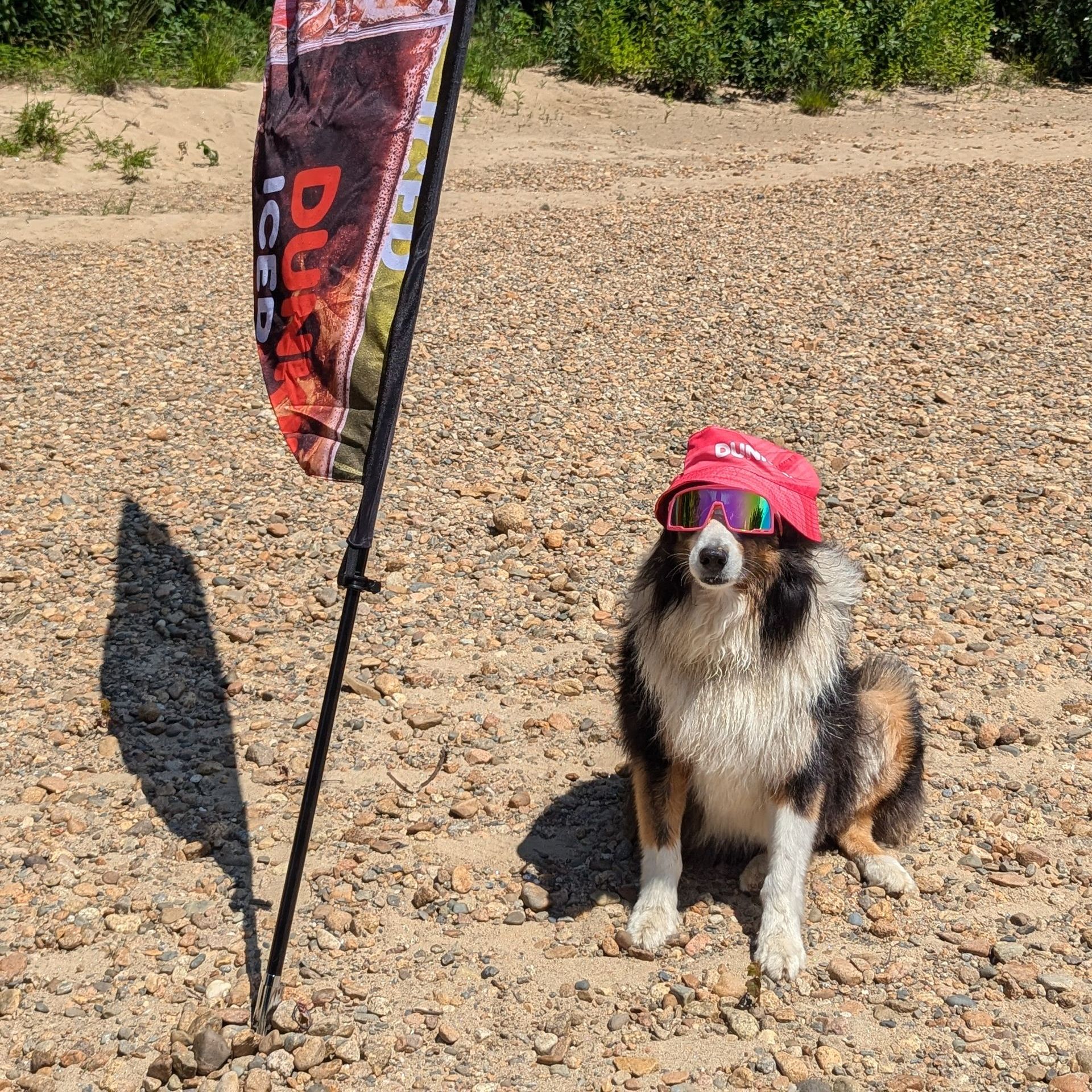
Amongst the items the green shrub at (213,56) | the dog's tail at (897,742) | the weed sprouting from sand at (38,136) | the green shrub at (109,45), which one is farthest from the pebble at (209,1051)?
the green shrub at (213,56)

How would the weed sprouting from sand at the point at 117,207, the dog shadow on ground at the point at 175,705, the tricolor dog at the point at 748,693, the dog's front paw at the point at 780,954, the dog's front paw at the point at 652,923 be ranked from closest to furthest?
1. the tricolor dog at the point at 748,693
2. the dog's front paw at the point at 780,954
3. the dog's front paw at the point at 652,923
4. the dog shadow on ground at the point at 175,705
5. the weed sprouting from sand at the point at 117,207

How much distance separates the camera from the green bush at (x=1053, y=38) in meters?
15.3

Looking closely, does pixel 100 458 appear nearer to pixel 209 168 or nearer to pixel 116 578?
pixel 116 578

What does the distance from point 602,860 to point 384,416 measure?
1.81 metres

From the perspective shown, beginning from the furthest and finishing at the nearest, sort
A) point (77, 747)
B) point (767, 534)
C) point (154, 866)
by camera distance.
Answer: point (77, 747) < point (154, 866) < point (767, 534)

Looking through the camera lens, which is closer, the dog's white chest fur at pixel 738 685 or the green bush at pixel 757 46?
the dog's white chest fur at pixel 738 685

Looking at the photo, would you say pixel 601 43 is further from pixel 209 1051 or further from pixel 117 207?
pixel 209 1051

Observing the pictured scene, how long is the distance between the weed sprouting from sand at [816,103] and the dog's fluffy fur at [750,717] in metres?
10.9

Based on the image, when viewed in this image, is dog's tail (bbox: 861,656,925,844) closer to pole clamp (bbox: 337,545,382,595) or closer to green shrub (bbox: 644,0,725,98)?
pole clamp (bbox: 337,545,382,595)

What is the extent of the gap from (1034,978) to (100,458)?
4.95m

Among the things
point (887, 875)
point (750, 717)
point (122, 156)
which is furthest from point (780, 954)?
point (122, 156)

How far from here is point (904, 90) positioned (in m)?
14.6

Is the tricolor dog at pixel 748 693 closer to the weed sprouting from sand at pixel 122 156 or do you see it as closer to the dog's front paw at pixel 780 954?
the dog's front paw at pixel 780 954

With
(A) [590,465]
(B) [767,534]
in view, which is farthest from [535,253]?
(B) [767,534]
